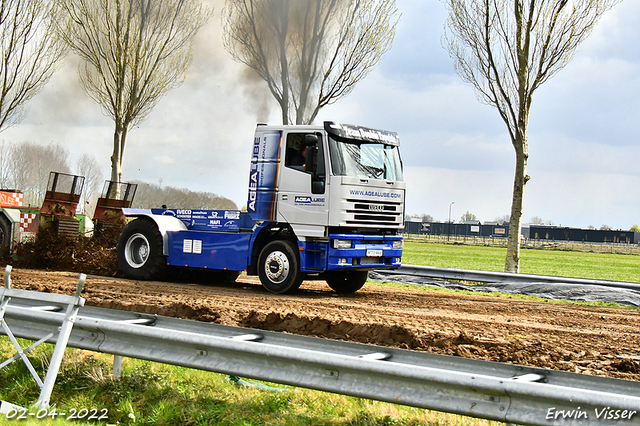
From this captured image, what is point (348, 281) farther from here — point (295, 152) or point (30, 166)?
point (30, 166)

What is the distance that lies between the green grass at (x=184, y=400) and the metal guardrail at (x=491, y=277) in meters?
9.48

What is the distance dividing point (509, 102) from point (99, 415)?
48.1 ft

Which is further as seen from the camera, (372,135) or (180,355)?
(372,135)

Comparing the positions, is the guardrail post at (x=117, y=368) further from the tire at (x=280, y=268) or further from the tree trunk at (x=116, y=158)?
the tree trunk at (x=116, y=158)

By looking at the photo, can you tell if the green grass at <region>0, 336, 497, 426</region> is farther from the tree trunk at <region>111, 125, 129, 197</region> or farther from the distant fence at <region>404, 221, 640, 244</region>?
the distant fence at <region>404, 221, 640, 244</region>

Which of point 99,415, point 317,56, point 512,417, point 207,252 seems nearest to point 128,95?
point 317,56

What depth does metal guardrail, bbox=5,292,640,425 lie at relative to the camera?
3.45 m

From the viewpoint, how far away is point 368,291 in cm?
1265

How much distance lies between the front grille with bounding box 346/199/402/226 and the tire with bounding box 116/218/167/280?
4408mm

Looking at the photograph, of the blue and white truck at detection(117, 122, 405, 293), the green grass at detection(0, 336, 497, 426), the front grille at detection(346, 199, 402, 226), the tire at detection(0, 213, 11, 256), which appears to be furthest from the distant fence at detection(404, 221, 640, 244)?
A: the green grass at detection(0, 336, 497, 426)

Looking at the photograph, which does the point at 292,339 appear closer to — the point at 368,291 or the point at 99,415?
the point at 99,415

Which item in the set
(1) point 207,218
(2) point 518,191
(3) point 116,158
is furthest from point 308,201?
(3) point 116,158

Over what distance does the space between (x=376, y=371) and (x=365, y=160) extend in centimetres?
734

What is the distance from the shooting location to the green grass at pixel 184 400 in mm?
4762
